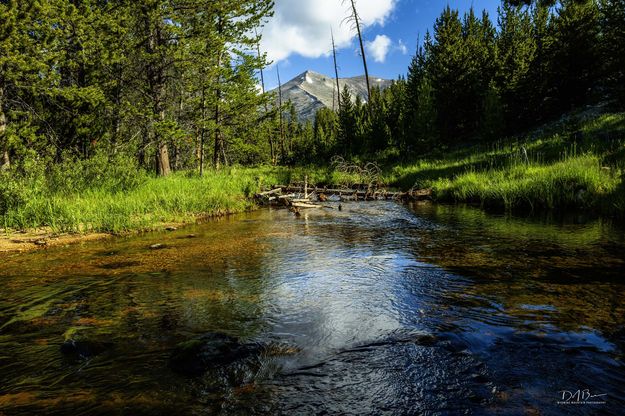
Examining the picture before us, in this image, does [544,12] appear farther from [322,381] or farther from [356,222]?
[322,381]

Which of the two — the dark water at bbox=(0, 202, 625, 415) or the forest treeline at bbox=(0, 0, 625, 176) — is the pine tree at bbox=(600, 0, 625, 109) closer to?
the forest treeline at bbox=(0, 0, 625, 176)

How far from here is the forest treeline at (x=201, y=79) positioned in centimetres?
1177

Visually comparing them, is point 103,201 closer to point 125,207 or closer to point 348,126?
point 125,207

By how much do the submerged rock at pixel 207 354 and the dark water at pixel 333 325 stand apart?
9cm

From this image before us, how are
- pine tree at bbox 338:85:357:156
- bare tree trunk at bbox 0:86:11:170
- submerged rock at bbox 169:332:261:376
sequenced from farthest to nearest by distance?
pine tree at bbox 338:85:357:156 → bare tree trunk at bbox 0:86:11:170 → submerged rock at bbox 169:332:261:376

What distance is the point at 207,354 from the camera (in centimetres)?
310

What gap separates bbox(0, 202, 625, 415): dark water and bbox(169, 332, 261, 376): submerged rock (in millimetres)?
87

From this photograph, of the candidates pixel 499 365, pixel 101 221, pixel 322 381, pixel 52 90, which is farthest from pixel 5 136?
pixel 499 365

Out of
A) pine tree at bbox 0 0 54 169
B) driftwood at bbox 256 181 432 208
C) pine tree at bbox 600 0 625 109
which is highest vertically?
pine tree at bbox 600 0 625 109

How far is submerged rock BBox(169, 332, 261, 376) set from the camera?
2.99 meters

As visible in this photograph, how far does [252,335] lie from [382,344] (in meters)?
1.27

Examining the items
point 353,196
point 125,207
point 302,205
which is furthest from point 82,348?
point 353,196
